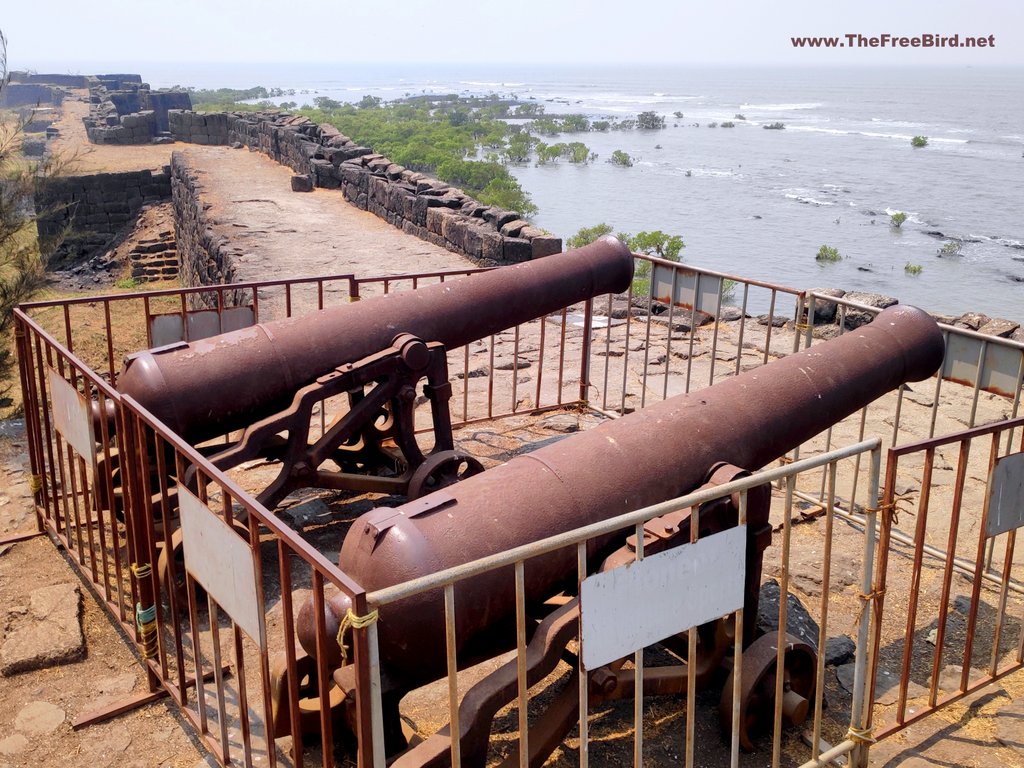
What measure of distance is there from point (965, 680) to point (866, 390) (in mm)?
1192

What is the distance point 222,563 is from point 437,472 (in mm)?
2203

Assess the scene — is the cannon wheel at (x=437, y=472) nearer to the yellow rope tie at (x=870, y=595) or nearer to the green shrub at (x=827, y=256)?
the yellow rope tie at (x=870, y=595)

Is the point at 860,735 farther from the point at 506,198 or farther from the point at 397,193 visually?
the point at 506,198

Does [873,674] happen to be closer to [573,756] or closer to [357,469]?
[573,756]

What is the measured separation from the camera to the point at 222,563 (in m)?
2.85

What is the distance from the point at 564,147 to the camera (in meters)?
49.4

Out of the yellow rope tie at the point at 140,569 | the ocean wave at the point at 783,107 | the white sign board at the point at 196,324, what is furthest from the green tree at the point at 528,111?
the yellow rope tie at the point at 140,569

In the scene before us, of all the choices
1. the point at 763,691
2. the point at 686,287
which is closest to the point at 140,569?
the point at 763,691

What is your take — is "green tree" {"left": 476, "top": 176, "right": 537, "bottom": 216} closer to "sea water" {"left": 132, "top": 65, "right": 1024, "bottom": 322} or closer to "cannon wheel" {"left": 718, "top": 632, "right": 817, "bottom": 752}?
"sea water" {"left": 132, "top": 65, "right": 1024, "bottom": 322}

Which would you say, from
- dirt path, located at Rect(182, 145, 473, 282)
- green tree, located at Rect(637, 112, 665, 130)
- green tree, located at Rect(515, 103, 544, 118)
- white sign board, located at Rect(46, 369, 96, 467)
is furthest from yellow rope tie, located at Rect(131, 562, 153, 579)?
green tree, located at Rect(515, 103, 544, 118)

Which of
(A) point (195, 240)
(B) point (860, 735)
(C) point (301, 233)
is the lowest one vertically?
(A) point (195, 240)

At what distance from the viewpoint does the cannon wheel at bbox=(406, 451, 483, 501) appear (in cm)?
491

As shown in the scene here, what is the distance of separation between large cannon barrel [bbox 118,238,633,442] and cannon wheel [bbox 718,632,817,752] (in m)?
2.34

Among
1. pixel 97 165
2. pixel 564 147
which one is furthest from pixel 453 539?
pixel 564 147
